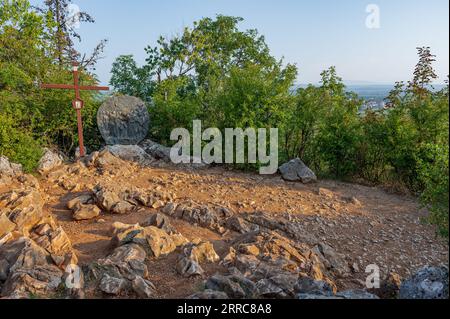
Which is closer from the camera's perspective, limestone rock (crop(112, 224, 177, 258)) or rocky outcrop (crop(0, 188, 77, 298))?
rocky outcrop (crop(0, 188, 77, 298))

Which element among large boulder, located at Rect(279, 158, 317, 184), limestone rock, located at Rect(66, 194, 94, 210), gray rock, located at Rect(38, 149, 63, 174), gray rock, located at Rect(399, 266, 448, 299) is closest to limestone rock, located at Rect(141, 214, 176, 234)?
limestone rock, located at Rect(66, 194, 94, 210)

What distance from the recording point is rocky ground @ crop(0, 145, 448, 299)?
3.64 metres

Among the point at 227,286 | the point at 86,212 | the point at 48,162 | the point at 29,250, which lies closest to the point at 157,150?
the point at 48,162

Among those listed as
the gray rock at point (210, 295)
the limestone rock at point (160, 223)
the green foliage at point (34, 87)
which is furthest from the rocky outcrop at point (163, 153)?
the gray rock at point (210, 295)

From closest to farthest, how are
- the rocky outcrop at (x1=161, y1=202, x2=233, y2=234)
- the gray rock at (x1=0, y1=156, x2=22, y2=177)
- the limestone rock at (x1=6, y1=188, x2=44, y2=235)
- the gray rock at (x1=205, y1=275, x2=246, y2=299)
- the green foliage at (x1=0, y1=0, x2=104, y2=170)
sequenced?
the gray rock at (x1=205, y1=275, x2=246, y2=299) < the limestone rock at (x1=6, y1=188, x2=44, y2=235) < the rocky outcrop at (x1=161, y1=202, x2=233, y2=234) < the gray rock at (x1=0, y1=156, x2=22, y2=177) < the green foliage at (x1=0, y1=0, x2=104, y2=170)

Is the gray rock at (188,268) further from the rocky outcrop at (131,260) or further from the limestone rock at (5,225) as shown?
the limestone rock at (5,225)

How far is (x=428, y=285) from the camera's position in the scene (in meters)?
3.37

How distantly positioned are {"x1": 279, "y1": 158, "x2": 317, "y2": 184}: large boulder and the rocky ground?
0.21 metres

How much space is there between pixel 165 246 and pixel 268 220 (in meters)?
2.01

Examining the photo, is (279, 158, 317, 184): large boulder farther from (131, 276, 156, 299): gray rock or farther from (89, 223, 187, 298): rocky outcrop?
(131, 276, 156, 299): gray rock

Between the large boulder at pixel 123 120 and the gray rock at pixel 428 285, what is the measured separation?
27.0ft

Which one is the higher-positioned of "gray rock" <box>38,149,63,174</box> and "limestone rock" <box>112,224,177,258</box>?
"gray rock" <box>38,149,63,174</box>

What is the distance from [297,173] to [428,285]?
196 inches
